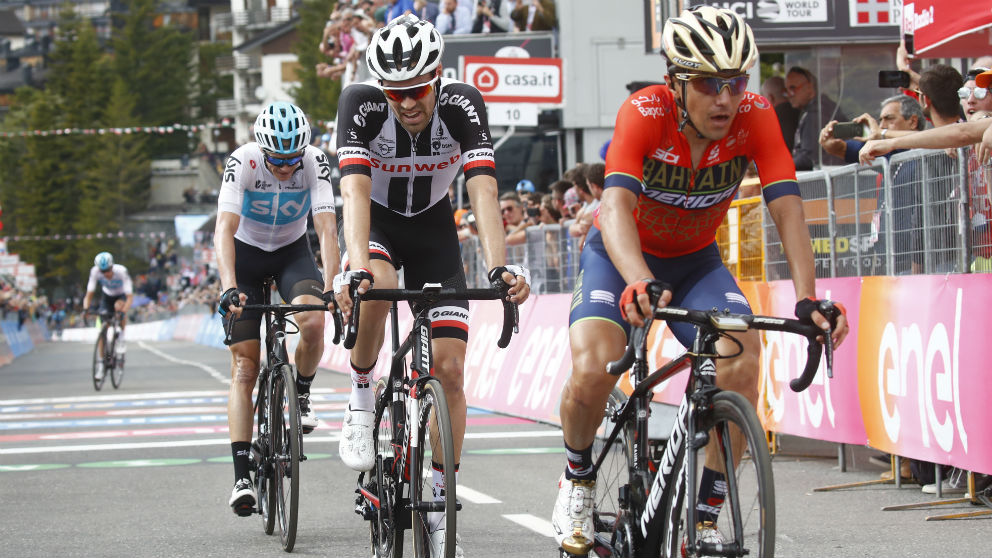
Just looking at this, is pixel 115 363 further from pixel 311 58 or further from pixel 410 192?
pixel 311 58

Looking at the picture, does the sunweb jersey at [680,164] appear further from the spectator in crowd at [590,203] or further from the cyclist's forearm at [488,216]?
the spectator in crowd at [590,203]

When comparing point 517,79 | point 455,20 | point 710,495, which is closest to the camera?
point 710,495

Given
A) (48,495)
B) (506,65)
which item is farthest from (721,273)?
(506,65)

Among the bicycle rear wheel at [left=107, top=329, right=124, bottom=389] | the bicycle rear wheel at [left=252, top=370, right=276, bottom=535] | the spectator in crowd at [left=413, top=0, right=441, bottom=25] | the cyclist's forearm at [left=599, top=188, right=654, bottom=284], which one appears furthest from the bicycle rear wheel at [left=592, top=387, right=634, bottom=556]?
the spectator in crowd at [left=413, top=0, right=441, bottom=25]

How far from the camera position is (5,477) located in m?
10.5

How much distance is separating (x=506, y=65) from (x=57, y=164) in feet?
363

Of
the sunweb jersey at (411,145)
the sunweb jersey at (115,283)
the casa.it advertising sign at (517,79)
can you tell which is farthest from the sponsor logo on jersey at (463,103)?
the sunweb jersey at (115,283)

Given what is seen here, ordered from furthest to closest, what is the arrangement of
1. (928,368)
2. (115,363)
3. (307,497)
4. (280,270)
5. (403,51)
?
(115,363), (307,497), (280,270), (928,368), (403,51)

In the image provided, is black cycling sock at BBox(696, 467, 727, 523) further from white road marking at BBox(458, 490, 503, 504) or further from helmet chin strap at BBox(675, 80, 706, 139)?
white road marking at BBox(458, 490, 503, 504)

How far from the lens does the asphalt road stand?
713 centimetres

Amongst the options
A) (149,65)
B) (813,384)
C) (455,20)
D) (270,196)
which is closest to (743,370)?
(270,196)

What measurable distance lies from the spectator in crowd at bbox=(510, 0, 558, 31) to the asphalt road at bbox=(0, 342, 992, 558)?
40.5ft

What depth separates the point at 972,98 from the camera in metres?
8.85

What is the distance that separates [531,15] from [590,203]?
485 inches
